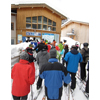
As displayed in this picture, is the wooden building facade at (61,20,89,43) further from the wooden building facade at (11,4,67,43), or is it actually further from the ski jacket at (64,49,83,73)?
the ski jacket at (64,49,83,73)

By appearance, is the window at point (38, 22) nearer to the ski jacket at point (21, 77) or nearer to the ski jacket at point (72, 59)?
the ski jacket at point (72, 59)

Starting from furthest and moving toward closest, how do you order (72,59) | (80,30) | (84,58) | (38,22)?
(80,30) → (38,22) → (84,58) → (72,59)

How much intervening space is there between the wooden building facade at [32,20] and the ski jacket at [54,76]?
10.3 metres

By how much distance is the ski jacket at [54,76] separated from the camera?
2.04 m

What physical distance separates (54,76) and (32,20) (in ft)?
37.6

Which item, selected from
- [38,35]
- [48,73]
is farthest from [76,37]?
[48,73]

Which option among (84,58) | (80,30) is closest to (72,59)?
(84,58)

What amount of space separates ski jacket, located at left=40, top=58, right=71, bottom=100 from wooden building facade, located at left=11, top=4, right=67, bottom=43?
1034 centimetres

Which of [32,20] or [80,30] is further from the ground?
[32,20]

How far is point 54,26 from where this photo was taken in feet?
48.0

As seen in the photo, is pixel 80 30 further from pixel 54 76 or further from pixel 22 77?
pixel 22 77

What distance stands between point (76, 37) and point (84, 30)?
259cm

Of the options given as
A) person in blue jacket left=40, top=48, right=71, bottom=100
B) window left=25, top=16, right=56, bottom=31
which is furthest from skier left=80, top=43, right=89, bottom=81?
window left=25, top=16, right=56, bottom=31

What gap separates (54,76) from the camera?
2055mm
